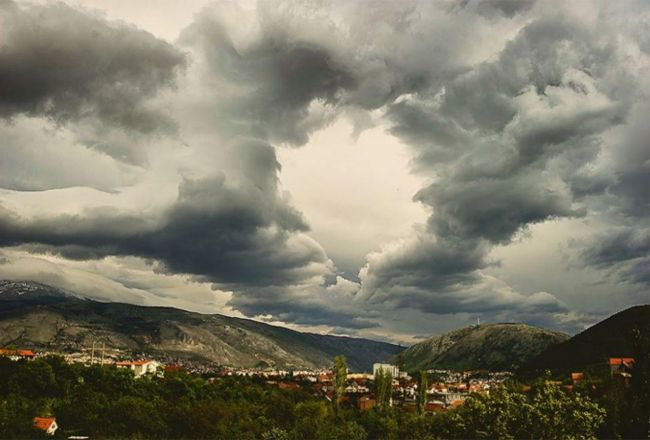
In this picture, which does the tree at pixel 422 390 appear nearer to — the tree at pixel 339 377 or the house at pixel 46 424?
the tree at pixel 339 377

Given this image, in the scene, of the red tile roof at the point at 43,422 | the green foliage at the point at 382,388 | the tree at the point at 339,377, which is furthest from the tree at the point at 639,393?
the red tile roof at the point at 43,422

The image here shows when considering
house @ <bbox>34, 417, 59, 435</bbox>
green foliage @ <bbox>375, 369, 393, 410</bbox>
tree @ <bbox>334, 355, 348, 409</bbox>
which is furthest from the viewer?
green foliage @ <bbox>375, 369, 393, 410</bbox>

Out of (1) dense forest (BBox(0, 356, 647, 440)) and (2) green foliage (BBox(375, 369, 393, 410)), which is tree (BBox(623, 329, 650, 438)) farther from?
(2) green foliage (BBox(375, 369, 393, 410))

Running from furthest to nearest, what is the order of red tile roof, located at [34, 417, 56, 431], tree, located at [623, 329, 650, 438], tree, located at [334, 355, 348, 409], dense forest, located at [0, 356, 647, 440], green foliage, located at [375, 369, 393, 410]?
green foliage, located at [375, 369, 393, 410] → tree, located at [334, 355, 348, 409] → red tile roof, located at [34, 417, 56, 431] → tree, located at [623, 329, 650, 438] → dense forest, located at [0, 356, 647, 440]

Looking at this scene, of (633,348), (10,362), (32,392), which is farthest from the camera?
(10,362)

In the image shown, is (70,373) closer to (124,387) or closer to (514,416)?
(124,387)

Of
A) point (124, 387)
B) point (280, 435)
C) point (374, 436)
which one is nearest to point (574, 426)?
point (280, 435)

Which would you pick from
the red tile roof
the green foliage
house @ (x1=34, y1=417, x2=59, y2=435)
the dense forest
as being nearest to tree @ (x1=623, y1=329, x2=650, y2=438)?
the dense forest
